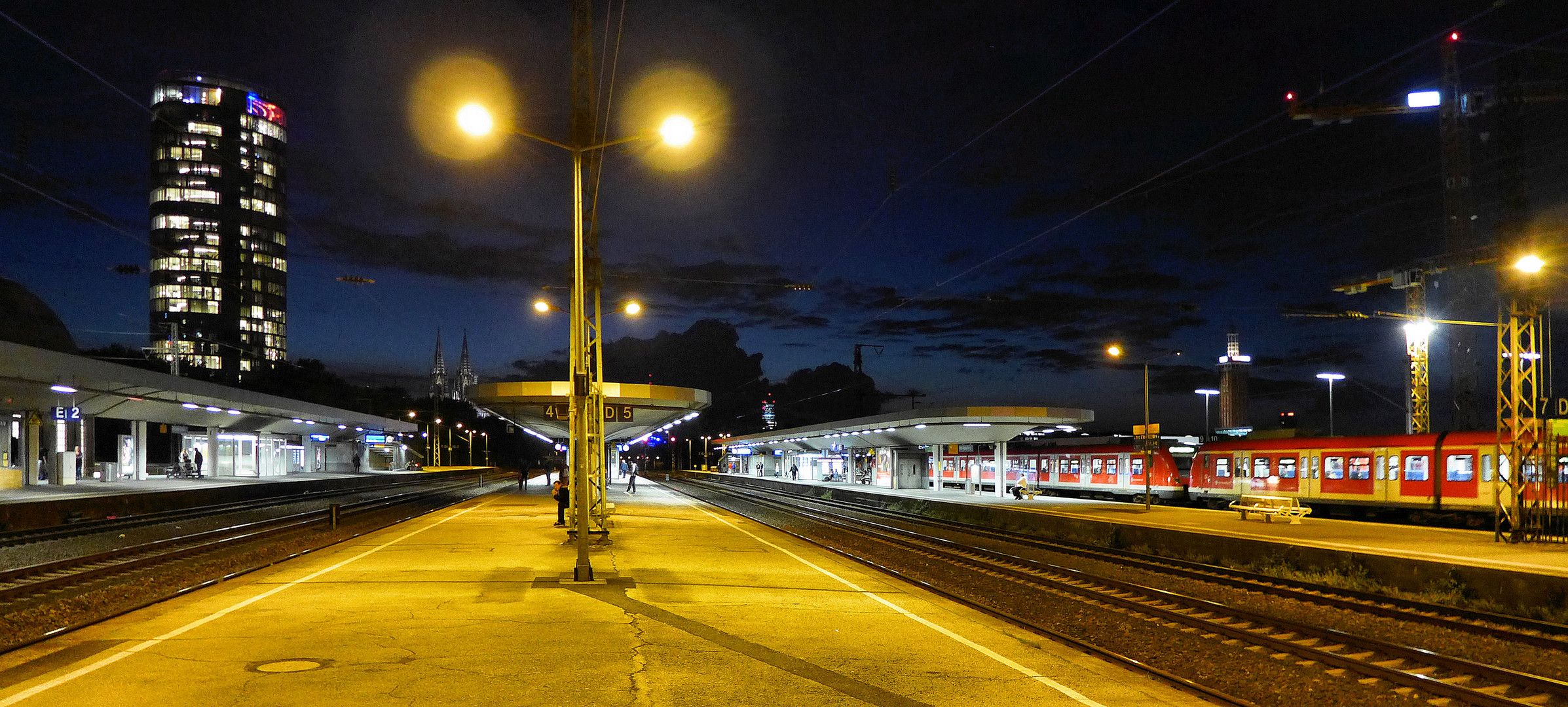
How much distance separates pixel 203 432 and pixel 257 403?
16.1m

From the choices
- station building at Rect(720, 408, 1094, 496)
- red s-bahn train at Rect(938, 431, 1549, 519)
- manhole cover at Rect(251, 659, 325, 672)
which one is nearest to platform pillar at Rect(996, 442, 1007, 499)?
station building at Rect(720, 408, 1094, 496)

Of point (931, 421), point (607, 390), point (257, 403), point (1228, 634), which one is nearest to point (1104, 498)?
point (931, 421)

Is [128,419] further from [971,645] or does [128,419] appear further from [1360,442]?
[1360,442]

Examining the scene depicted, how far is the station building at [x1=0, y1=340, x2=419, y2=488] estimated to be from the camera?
32.1 metres

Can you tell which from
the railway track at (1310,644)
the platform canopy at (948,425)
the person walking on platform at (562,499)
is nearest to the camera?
the railway track at (1310,644)

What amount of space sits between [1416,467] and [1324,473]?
3.56 metres

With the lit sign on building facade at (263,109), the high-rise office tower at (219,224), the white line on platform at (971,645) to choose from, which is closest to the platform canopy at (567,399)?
the white line on platform at (971,645)

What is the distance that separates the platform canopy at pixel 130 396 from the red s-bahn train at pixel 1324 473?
34354 mm

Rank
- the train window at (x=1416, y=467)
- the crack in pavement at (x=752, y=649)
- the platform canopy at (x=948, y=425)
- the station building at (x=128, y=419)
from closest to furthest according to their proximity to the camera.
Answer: the crack in pavement at (x=752, y=649) → the train window at (x=1416, y=467) → the station building at (x=128, y=419) → the platform canopy at (x=948, y=425)

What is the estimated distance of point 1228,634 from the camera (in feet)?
38.4

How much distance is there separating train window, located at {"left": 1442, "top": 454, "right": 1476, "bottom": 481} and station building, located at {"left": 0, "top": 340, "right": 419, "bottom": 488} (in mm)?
39208

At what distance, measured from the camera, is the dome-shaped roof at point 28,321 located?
287 feet

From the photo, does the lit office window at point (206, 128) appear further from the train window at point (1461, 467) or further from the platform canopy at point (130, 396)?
the train window at point (1461, 467)

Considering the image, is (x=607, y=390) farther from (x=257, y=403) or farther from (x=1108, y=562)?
(x=257, y=403)
